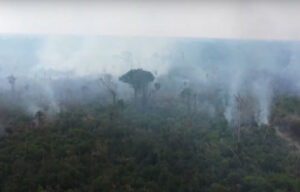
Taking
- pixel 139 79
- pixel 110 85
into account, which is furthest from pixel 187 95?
pixel 110 85

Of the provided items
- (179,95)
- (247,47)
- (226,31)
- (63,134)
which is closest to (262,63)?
(247,47)

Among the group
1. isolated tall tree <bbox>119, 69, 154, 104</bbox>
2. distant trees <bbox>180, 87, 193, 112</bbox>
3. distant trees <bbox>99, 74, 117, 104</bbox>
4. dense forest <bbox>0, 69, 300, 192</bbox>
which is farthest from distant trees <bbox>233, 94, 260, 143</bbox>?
distant trees <bbox>99, 74, 117, 104</bbox>

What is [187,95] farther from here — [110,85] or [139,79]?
[110,85]

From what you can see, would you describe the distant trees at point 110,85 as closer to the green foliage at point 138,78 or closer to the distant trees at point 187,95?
the green foliage at point 138,78

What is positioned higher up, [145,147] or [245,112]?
[245,112]

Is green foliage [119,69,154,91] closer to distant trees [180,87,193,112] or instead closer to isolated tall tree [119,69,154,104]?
isolated tall tree [119,69,154,104]

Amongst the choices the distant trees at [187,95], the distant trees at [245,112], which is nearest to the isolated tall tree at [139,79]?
the distant trees at [187,95]

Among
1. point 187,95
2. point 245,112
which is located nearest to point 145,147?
point 187,95

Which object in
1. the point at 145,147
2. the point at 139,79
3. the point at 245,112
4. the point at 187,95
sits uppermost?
the point at 139,79

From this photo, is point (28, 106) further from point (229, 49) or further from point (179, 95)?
point (229, 49)
